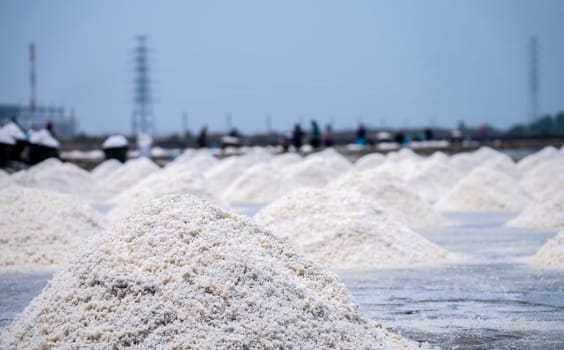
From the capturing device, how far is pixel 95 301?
12.4ft

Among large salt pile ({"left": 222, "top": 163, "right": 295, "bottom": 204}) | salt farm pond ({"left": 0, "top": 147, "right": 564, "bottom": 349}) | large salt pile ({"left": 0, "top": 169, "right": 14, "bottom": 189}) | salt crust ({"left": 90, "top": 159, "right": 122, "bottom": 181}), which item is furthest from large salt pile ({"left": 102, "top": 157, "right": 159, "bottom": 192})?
salt farm pond ({"left": 0, "top": 147, "right": 564, "bottom": 349})

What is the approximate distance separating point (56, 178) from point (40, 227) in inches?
423

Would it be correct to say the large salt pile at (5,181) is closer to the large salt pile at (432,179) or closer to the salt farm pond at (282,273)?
the salt farm pond at (282,273)

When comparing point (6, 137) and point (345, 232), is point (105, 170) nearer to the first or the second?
point (6, 137)

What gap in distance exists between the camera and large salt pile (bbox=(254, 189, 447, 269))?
7.72m

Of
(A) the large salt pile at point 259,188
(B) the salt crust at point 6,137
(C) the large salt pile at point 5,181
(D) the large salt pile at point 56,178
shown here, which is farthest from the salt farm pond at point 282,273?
(B) the salt crust at point 6,137

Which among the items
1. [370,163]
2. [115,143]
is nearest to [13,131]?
[115,143]

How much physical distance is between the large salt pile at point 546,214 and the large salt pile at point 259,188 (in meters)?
6.24

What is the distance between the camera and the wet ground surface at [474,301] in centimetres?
471

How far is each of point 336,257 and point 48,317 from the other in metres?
4.12

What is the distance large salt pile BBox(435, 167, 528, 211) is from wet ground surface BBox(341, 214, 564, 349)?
560cm

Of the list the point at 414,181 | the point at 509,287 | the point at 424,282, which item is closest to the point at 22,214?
the point at 424,282

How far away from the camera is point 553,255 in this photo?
25.0 feet

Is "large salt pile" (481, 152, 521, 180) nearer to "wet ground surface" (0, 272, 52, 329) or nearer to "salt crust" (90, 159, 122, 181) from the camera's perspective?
"salt crust" (90, 159, 122, 181)
